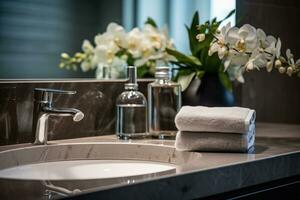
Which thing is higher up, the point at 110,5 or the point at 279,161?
the point at 110,5

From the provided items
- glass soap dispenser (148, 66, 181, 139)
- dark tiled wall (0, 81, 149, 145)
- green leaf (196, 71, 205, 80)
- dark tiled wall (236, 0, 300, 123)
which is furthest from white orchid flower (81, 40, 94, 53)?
dark tiled wall (236, 0, 300, 123)

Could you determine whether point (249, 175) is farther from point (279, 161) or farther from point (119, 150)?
point (119, 150)

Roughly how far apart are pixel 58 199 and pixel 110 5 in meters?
0.98

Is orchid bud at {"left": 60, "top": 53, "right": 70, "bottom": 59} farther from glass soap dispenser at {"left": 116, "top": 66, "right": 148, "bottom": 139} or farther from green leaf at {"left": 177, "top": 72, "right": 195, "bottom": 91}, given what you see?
green leaf at {"left": 177, "top": 72, "right": 195, "bottom": 91}

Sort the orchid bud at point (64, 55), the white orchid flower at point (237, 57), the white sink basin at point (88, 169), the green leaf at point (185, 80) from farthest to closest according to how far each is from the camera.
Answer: the green leaf at point (185, 80)
the orchid bud at point (64, 55)
the white orchid flower at point (237, 57)
the white sink basin at point (88, 169)

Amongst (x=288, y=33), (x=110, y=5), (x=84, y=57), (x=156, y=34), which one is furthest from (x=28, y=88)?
(x=288, y=33)

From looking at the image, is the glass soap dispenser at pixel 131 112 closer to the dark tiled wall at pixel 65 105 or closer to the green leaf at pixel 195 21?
the dark tiled wall at pixel 65 105

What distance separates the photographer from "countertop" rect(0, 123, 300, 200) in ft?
3.21

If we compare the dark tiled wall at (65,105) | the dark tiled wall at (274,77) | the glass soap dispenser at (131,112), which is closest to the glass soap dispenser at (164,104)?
the glass soap dispenser at (131,112)

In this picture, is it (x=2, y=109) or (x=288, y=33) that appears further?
(x=288, y=33)

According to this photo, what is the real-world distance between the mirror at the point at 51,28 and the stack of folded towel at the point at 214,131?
46cm

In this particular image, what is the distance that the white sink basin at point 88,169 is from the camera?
1.30 m

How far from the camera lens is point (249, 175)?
1.21m

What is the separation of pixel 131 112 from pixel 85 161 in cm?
23
